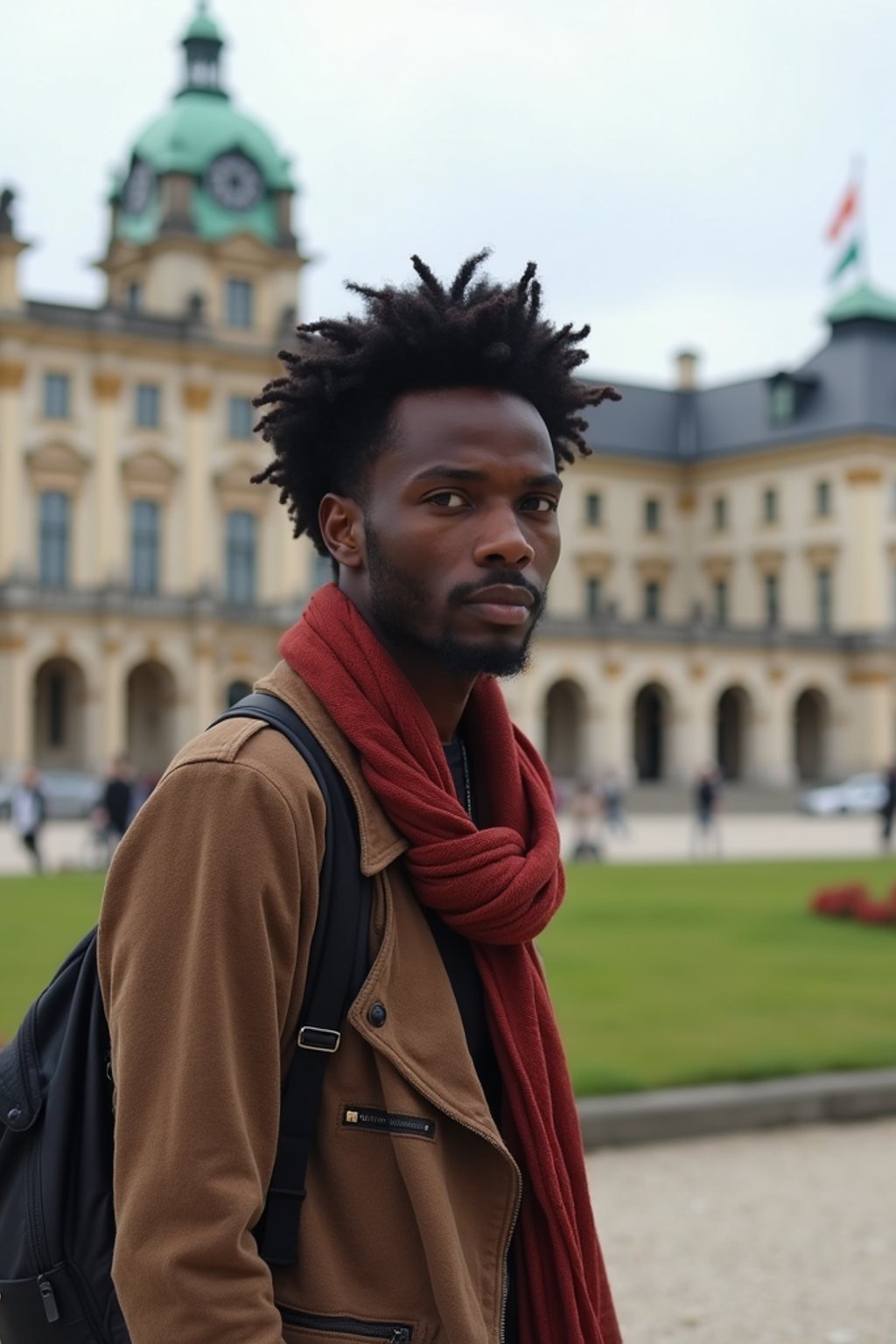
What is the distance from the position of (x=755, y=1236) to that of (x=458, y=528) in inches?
203

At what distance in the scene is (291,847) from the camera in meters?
2.24

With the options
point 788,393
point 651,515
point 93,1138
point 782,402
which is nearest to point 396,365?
point 93,1138

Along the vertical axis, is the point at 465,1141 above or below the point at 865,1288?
above

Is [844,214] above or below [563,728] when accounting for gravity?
above

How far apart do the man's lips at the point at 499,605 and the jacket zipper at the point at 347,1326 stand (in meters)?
0.98

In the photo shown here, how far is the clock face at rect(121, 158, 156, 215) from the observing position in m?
57.3

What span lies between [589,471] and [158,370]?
20.7 metres

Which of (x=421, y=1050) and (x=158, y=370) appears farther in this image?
(x=158, y=370)

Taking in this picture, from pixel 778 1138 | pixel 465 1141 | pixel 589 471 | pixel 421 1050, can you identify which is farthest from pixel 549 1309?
pixel 589 471

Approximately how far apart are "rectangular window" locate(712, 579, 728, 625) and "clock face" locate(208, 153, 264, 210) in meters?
24.7

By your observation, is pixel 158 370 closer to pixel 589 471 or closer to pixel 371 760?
pixel 589 471

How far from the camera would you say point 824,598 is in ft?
215

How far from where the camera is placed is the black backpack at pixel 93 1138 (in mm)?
2273

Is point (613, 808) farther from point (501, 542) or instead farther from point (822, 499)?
point (501, 542)
